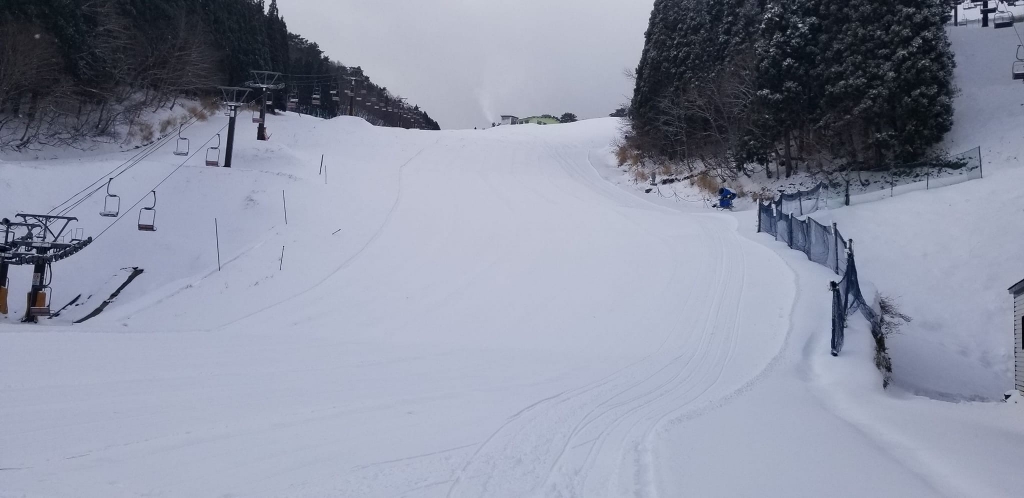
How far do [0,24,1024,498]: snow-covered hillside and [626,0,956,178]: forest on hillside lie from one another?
5351mm

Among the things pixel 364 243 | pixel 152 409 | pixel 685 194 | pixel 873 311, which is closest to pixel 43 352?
pixel 152 409

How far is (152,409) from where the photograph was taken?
23.3 feet

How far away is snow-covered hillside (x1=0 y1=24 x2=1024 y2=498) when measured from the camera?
5949mm

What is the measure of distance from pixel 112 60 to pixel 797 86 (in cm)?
3273

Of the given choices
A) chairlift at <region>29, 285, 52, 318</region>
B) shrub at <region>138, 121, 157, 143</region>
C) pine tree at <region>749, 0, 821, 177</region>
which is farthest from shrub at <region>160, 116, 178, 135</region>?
pine tree at <region>749, 0, 821, 177</region>

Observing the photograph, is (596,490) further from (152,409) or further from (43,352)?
(43,352)

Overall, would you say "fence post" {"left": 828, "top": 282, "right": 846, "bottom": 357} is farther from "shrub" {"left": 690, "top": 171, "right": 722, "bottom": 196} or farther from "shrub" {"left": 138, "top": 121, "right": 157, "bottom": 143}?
"shrub" {"left": 138, "top": 121, "right": 157, "bottom": 143}

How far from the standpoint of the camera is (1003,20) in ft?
111

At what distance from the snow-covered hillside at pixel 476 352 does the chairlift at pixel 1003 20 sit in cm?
1802

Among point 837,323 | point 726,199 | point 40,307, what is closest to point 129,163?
→ point 40,307

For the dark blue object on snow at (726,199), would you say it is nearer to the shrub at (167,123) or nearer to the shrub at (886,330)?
the shrub at (886,330)

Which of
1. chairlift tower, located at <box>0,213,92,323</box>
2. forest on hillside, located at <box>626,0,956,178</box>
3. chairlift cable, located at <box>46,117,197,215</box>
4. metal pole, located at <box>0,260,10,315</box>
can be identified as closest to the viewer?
chairlift tower, located at <box>0,213,92,323</box>

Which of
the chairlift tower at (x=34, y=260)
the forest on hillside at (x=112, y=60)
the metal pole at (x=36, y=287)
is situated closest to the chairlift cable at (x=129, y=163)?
the forest on hillside at (x=112, y=60)

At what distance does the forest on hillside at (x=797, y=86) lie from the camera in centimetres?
2483
